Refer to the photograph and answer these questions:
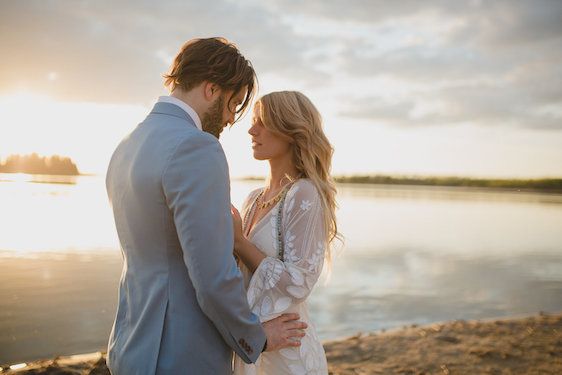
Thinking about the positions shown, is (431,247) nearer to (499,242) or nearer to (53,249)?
(499,242)

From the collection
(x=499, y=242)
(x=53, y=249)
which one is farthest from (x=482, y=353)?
(x=499, y=242)

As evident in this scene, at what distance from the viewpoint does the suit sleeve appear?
148 centimetres

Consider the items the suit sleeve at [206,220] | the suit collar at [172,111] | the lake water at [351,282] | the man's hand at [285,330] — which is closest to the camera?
the suit sleeve at [206,220]

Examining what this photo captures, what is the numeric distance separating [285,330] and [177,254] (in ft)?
2.58

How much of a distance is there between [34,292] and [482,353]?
669cm

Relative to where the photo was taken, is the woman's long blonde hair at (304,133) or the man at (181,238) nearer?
the man at (181,238)

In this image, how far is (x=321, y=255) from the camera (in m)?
2.32

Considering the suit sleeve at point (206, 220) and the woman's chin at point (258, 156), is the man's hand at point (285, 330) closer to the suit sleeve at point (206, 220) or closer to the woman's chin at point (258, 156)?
the suit sleeve at point (206, 220)

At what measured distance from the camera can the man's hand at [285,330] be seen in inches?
83.0

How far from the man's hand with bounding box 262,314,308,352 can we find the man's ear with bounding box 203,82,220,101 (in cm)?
101

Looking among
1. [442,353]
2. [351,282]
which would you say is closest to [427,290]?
[351,282]

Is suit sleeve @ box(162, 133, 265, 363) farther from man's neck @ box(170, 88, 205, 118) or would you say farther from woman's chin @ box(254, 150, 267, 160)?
woman's chin @ box(254, 150, 267, 160)

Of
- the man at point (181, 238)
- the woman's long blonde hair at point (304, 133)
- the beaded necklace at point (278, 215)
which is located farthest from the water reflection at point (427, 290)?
the man at point (181, 238)

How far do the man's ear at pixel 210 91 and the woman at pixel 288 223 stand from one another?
1.74 feet
